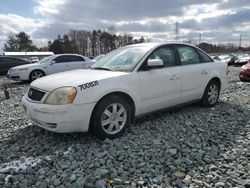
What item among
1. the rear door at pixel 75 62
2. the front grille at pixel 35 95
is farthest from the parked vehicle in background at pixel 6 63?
the front grille at pixel 35 95

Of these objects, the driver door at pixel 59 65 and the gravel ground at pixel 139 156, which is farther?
the driver door at pixel 59 65

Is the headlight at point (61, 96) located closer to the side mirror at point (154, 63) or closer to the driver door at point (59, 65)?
the side mirror at point (154, 63)

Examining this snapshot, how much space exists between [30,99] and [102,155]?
1499mm

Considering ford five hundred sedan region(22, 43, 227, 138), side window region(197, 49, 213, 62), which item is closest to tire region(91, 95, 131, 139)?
ford five hundred sedan region(22, 43, 227, 138)

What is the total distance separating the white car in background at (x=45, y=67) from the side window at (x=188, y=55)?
6.99 metres

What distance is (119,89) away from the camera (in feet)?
12.5

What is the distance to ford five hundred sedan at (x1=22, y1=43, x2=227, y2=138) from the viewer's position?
348 centimetres

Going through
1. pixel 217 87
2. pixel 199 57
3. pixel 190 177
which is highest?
pixel 199 57

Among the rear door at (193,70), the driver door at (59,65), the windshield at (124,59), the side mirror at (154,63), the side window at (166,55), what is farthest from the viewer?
the driver door at (59,65)

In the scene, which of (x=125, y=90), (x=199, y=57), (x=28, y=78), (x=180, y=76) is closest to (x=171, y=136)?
(x=125, y=90)

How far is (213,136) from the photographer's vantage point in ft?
13.1

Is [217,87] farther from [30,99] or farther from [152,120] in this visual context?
[30,99]

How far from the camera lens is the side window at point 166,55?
454 centimetres

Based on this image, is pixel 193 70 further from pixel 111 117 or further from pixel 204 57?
pixel 111 117
